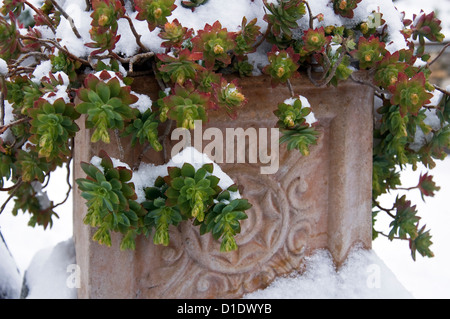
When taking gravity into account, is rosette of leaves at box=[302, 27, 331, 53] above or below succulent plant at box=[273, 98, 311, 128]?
above

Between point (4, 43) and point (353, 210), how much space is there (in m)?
0.89

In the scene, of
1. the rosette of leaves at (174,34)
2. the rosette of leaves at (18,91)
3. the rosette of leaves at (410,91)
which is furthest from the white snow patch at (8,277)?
the rosette of leaves at (410,91)

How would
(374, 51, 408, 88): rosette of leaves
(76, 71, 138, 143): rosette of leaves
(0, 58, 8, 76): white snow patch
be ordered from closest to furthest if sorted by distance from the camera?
(76, 71, 138, 143): rosette of leaves < (0, 58, 8, 76): white snow patch < (374, 51, 408, 88): rosette of leaves

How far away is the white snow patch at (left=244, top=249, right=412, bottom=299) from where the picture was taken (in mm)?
1126

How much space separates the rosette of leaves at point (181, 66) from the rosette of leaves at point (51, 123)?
187mm

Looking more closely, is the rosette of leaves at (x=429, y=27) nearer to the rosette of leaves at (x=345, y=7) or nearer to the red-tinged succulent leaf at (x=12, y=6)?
the rosette of leaves at (x=345, y=7)

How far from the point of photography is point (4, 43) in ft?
2.70

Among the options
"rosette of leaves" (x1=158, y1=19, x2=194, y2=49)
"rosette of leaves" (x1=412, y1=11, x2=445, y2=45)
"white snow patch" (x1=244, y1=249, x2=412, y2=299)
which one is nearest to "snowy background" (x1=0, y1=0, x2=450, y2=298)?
"white snow patch" (x1=244, y1=249, x2=412, y2=299)

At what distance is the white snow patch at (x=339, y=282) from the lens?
3.69 feet

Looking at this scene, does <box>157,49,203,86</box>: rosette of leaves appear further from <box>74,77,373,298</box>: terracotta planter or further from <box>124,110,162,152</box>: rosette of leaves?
<box>74,77,373,298</box>: terracotta planter

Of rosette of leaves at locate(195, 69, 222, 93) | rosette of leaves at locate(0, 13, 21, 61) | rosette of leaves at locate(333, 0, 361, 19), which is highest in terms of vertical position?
rosette of leaves at locate(333, 0, 361, 19)
